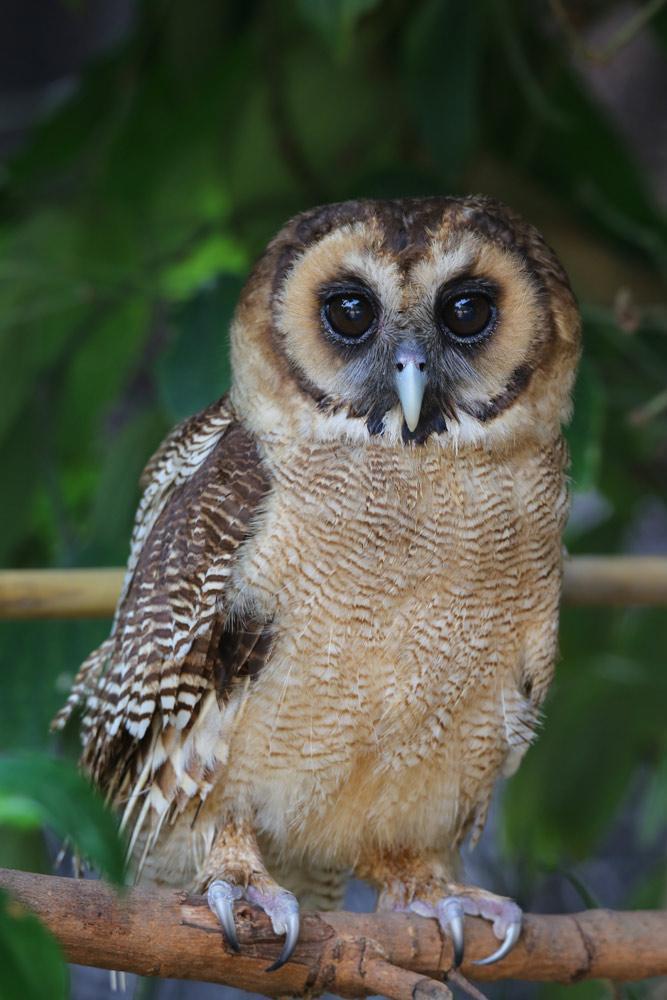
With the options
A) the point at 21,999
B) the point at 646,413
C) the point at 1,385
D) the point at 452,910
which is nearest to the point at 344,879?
the point at 452,910

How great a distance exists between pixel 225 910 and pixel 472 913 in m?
0.47

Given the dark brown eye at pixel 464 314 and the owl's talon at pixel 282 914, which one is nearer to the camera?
the owl's talon at pixel 282 914

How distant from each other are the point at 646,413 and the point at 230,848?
3.09 ft

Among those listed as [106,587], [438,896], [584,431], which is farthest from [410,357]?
[438,896]

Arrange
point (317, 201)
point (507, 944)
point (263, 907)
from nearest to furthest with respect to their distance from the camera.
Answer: point (263, 907) → point (507, 944) → point (317, 201)

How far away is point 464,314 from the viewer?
1801 mm

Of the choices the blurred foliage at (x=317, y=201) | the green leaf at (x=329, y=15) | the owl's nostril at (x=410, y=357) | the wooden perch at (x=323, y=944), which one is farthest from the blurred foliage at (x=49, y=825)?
the blurred foliage at (x=317, y=201)

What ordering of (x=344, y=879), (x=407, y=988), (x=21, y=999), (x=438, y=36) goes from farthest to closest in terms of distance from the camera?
(x=438, y=36), (x=344, y=879), (x=407, y=988), (x=21, y=999)

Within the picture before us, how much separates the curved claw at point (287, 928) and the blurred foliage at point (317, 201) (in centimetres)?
105

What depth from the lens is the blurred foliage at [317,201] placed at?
2609 mm

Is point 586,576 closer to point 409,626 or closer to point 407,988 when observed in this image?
point 409,626

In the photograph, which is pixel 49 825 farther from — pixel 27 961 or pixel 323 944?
pixel 323 944

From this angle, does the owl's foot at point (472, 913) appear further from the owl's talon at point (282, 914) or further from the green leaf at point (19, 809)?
the green leaf at point (19, 809)

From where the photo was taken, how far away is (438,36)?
8.41ft
